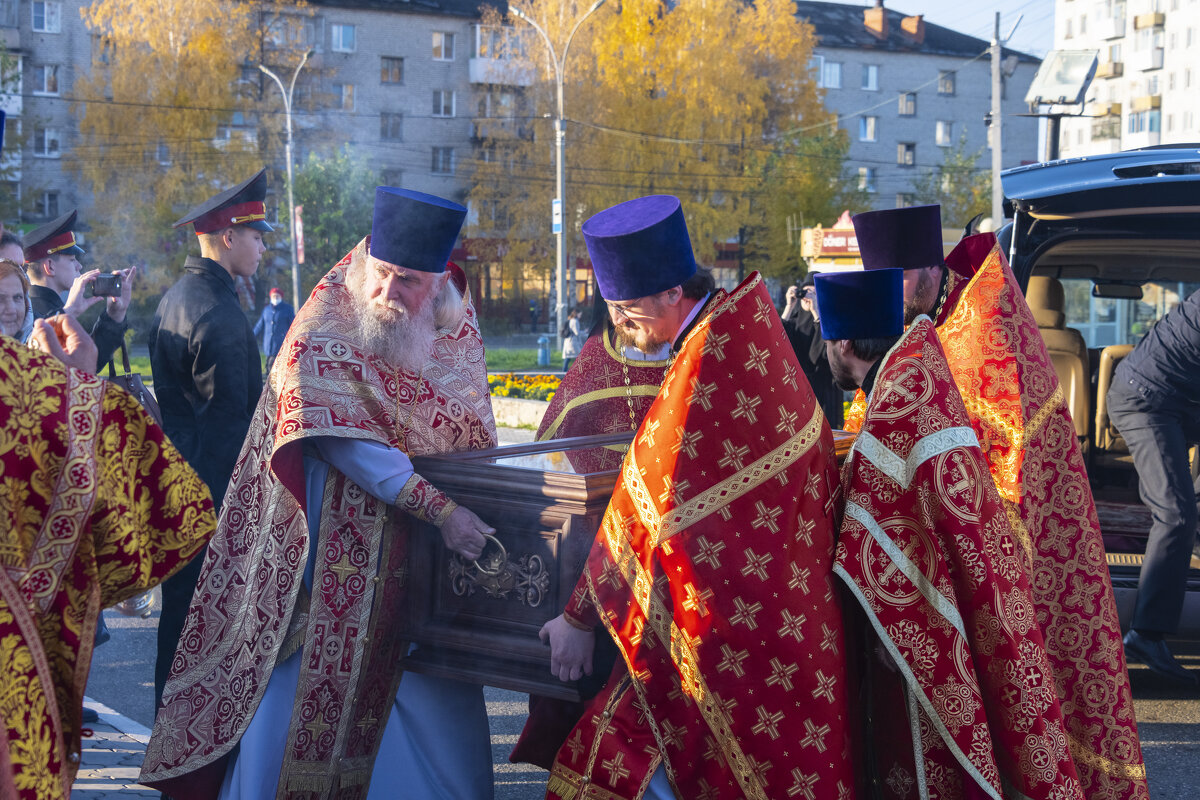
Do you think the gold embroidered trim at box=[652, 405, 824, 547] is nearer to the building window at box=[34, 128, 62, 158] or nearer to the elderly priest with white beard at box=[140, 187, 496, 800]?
the elderly priest with white beard at box=[140, 187, 496, 800]

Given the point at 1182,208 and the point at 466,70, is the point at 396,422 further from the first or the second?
the point at 466,70

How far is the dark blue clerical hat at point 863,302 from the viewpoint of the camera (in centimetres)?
291

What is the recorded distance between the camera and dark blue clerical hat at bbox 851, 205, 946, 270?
4.12m

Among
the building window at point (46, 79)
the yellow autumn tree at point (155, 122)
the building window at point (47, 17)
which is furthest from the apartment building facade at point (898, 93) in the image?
the building window at point (46, 79)

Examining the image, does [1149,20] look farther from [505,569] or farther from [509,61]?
[505,569]

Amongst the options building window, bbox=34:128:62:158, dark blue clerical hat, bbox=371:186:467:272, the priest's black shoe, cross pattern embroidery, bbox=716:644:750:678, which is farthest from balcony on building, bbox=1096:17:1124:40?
cross pattern embroidery, bbox=716:644:750:678

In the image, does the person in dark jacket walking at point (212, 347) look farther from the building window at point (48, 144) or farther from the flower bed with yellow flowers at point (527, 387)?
the building window at point (48, 144)

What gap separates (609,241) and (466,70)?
45008 millimetres

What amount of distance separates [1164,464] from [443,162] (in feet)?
138

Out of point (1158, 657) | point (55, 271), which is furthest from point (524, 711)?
point (55, 271)

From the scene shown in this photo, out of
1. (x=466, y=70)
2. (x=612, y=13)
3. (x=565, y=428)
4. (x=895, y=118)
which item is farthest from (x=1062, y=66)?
(x=895, y=118)

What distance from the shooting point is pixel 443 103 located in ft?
150

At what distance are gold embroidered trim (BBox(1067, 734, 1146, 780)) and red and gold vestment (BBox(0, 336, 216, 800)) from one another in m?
2.41

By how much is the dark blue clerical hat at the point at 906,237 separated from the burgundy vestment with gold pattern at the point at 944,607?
153 centimetres
